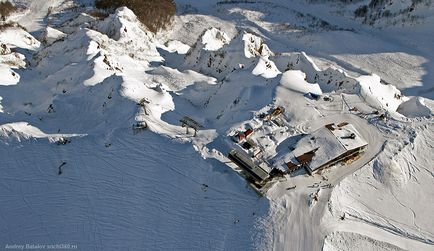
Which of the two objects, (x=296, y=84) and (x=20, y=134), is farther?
(x=296, y=84)

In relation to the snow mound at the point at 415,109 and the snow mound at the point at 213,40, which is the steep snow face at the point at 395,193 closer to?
the snow mound at the point at 415,109

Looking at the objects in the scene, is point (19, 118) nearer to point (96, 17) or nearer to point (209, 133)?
point (209, 133)

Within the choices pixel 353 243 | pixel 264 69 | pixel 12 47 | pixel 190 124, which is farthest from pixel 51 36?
pixel 353 243

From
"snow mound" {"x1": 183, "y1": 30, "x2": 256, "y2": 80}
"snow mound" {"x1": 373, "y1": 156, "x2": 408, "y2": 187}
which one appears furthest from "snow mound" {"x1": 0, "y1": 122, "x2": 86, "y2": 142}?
"snow mound" {"x1": 373, "y1": 156, "x2": 408, "y2": 187}

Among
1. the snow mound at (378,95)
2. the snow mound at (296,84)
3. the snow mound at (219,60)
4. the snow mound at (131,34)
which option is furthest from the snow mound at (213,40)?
the snow mound at (378,95)

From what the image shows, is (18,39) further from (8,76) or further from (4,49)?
(8,76)

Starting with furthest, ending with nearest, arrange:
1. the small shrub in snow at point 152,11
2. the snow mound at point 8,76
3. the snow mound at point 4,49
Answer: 1. the small shrub in snow at point 152,11
2. the snow mound at point 4,49
3. the snow mound at point 8,76

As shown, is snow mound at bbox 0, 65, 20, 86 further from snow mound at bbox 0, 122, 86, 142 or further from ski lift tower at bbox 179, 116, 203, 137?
ski lift tower at bbox 179, 116, 203, 137
